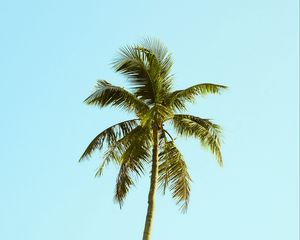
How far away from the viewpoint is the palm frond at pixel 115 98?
21031 millimetres

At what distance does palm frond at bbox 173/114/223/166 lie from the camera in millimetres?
21047

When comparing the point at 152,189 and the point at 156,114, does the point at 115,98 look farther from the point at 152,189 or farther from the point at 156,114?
the point at 152,189

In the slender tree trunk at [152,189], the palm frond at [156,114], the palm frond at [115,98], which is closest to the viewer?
the slender tree trunk at [152,189]

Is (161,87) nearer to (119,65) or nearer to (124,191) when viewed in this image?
(119,65)

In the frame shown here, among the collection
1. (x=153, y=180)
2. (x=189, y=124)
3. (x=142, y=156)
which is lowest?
(x=153, y=180)

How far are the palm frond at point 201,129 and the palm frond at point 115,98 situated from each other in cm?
137

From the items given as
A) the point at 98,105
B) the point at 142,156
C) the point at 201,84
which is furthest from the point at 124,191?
the point at 201,84

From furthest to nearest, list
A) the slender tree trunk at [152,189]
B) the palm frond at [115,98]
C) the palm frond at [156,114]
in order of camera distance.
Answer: the palm frond at [115,98] → the palm frond at [156,114] → the slender tree trunk at [152,189]

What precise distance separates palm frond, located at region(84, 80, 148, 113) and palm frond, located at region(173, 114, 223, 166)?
1.37 meters

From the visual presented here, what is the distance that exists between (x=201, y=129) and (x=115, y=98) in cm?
320

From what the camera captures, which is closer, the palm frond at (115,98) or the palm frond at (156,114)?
the palm frond at (156,114)

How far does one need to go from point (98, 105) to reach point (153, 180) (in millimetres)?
3652

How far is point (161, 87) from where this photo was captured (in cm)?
2120

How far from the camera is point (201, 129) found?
69.5 ft
